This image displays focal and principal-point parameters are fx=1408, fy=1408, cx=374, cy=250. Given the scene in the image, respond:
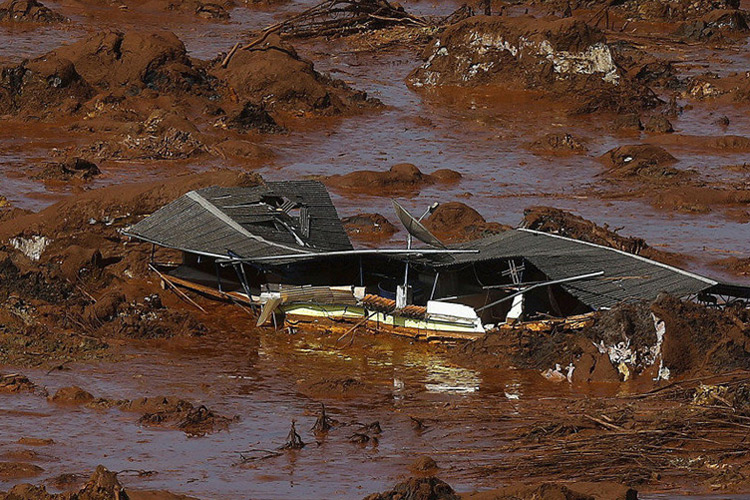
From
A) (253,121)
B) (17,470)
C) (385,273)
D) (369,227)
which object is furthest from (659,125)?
(17,470)

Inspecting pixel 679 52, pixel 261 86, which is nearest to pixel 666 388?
pixel 261 86

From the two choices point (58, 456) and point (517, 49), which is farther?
point (517, 49)

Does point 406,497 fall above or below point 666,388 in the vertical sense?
above

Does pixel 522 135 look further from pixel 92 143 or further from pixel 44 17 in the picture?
pixel 44 17

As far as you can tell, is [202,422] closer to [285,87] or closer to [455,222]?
[455,222]

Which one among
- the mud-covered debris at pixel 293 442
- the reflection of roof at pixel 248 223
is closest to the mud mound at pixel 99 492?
the mud-covered debris at pixel 293 442

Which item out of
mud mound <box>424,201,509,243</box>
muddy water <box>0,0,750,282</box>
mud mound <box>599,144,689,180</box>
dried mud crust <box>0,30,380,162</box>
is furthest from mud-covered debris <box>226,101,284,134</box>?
mud mound <box>424,201,509,243</box>

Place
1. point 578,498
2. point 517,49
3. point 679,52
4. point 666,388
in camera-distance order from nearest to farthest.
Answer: point 578,498
point 666,388
point 517,49
point 679,52

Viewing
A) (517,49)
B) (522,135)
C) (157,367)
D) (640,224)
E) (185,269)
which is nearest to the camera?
(157,367)
